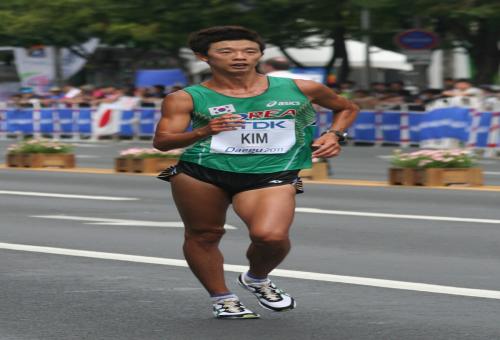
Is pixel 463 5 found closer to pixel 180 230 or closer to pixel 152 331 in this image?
pixel 180 230

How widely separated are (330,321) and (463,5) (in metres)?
23.1

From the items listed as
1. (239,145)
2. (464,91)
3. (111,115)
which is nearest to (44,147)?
(464,91)

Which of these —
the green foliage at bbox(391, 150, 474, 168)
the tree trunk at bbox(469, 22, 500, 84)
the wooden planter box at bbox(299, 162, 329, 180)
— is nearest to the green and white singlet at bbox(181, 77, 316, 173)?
the green foliage at bbox(391, 150, 474, 168)

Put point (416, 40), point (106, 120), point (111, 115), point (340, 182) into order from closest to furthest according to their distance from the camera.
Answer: point (340, 182) → point (416, 40) → point (111, 115) → point (106, 120)

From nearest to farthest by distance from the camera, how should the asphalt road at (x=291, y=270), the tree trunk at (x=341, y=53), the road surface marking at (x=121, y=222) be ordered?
the asphalt road at (x=291, y=270) → the road surface marking at (x=121, y=222) → the tree trunk at (x=341, y=53)

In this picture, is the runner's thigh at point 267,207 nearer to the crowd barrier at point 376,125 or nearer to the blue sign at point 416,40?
the crowd barrier at point 376,125

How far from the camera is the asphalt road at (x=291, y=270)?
7570mm

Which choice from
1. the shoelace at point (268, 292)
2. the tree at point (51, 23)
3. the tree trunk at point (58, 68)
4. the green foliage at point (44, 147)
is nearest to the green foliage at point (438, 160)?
the green foliage at point (44, 147)

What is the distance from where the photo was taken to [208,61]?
299 inches

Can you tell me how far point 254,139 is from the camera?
24.4ft

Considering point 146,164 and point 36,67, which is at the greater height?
point 146,164

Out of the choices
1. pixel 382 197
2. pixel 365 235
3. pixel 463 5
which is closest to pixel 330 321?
pixel 365 235

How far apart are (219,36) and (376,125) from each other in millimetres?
22841

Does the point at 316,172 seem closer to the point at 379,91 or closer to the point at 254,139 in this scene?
the point at 379,91
